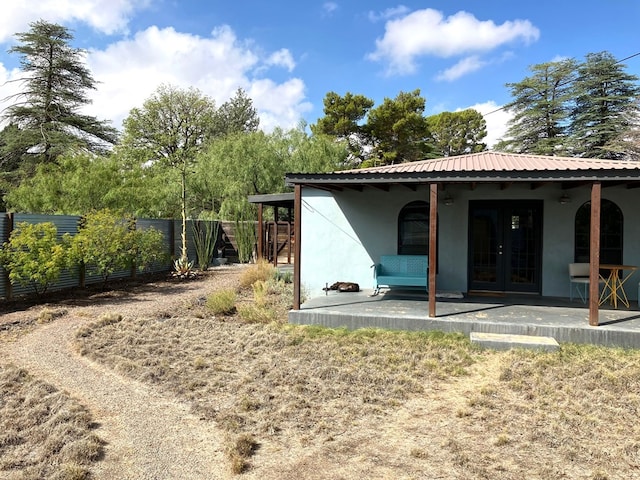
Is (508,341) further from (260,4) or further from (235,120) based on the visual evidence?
(235,120)

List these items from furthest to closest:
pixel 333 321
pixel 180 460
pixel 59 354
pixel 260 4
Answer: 1. pixel 260 4
2. pixel 333 321
3. pixel 59 354
4. pixel 180 460

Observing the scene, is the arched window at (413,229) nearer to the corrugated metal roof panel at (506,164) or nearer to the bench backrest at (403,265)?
the bench backrest at (403,265)

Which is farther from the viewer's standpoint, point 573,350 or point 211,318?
point 211,318

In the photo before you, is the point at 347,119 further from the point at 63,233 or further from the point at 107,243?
the point at 63,233

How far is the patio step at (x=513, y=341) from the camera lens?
18.2ft

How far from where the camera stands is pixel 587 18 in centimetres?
1488

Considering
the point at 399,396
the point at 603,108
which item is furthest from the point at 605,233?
the point at 603,108

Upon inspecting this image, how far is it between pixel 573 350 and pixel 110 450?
526 centimetres

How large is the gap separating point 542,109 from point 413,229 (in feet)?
73.8

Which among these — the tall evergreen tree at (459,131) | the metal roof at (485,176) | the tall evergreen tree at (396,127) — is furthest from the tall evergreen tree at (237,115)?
the metal roof at (485,176)

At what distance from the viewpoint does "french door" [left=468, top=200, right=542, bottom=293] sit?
861 cm

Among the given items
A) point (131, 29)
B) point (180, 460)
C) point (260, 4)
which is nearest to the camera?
point (180, 460)

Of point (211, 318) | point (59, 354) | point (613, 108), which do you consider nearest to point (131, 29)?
point (211, 318)

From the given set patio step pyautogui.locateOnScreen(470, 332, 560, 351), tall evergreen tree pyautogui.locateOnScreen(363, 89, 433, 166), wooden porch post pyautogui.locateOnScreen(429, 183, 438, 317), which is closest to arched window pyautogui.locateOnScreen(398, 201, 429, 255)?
wooden porch post pyautogui.locateOnScreen(429, 183, 438, 317)
